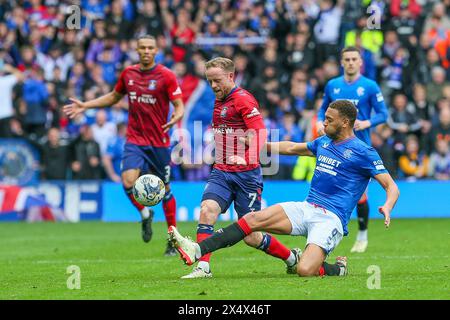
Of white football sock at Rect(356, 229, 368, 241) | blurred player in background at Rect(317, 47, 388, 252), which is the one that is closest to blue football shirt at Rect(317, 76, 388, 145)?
blurred player in background at Rect(317, 47, 388, 252)

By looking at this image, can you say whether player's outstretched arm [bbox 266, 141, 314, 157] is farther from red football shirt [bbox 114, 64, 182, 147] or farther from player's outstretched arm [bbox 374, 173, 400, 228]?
red football shirt [bbox 114, 64, 182, 147]

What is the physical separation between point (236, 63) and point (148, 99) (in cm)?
1022

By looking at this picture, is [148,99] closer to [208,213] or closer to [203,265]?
[208,213]

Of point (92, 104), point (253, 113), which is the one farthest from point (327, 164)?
point (92, 104)

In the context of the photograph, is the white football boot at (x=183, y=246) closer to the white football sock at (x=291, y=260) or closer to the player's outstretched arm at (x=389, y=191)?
the white football sock at (x=291, y=260)

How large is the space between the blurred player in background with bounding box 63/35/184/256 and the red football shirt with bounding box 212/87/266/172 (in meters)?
2.78

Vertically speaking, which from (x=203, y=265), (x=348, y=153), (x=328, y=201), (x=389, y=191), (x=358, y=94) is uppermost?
(x=358, y=94)

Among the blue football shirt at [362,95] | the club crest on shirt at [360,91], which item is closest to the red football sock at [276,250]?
the blue football shirt at [362,95]

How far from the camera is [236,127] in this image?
38.2ft

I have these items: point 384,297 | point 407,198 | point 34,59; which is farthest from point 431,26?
point 384,297

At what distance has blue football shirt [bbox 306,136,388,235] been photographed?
11.1 m
